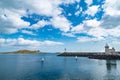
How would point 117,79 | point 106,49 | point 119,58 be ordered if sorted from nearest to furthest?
point 117,79
point 119,58
point 106,49

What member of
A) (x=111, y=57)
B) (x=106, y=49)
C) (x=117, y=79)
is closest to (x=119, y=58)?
(x=111, y=57)

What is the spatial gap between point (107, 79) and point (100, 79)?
7.02 ft

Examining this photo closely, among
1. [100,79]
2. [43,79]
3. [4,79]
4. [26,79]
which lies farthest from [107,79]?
[4,79]

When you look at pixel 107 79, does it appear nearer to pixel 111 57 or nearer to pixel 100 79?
pixel 100 79

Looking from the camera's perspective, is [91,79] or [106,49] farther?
[106,49]

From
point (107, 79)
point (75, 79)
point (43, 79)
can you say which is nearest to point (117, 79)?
point (107, 79)

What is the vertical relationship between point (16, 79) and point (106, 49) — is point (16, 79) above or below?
below

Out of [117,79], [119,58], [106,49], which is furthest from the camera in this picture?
[106,49]

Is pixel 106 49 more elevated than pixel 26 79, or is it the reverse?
pixel 106 49

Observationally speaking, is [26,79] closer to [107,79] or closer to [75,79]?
[75,79]

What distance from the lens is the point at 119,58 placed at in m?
128

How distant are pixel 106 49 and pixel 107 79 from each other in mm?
130003

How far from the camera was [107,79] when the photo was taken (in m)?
46.4

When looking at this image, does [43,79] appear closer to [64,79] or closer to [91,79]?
[64,79]
